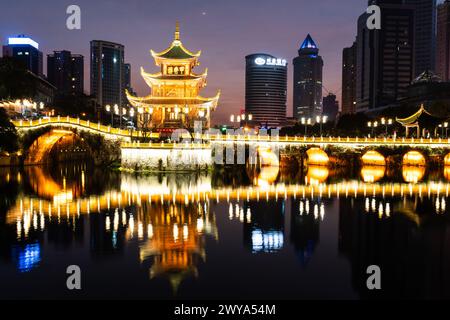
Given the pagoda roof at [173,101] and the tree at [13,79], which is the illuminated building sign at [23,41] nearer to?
the tree at [13,79]

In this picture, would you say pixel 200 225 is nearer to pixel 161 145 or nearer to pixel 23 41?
pixel 161 145

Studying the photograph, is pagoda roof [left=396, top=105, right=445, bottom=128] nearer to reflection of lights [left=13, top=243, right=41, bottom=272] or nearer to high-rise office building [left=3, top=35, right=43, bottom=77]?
reflection of lights [left=13, top=243, right=41, bottom=272]

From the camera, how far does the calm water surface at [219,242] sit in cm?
1412

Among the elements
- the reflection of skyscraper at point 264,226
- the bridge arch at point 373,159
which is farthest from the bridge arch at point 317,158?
the reflection of skyscraper at point 264,226

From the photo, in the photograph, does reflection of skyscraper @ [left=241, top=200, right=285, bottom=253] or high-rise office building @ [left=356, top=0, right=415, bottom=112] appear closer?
reflection of skyscraper @ [left=241, top=200, right=285, bottom=253]

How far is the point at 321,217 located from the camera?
26016 millimetres

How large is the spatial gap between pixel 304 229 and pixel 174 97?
3866 cm

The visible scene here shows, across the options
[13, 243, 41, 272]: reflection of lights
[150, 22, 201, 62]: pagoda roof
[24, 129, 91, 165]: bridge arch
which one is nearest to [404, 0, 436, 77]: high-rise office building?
[150, 22, 201, 62]: pagoda roof

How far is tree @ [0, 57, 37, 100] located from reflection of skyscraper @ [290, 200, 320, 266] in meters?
41.0

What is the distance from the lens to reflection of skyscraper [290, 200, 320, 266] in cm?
1852

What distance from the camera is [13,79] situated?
5291 centimetres

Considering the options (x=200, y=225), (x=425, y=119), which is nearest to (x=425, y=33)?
(x=425, y=119)

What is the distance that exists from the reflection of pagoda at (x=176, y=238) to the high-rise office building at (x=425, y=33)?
178 meters
